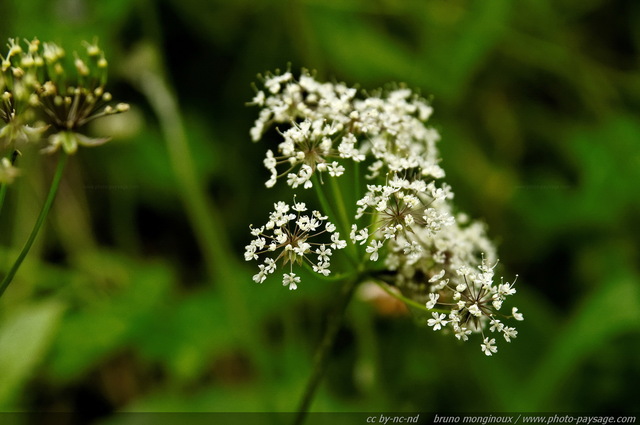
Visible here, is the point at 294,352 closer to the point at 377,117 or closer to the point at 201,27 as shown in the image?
the point at 377,117

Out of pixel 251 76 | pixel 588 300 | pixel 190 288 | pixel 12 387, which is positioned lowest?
pixel 190 288

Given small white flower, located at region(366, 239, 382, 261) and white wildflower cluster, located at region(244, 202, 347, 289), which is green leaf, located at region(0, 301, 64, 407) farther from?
small white flower, located at region(366, 239, 382, 261)

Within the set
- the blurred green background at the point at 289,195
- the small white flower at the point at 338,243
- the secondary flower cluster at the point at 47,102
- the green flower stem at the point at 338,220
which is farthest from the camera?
the blurred green background at the point at 289,195

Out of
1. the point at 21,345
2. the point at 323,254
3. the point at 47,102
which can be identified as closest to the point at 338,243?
the point at 323,254

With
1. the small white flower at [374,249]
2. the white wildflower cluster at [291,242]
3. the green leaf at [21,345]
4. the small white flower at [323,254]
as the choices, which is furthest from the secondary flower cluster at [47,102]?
the green leaf at [21,345]

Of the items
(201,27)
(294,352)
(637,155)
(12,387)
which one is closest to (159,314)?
(294,352)

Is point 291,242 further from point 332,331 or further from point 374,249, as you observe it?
point 332,331

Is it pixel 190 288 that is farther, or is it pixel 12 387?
pixel 190 288

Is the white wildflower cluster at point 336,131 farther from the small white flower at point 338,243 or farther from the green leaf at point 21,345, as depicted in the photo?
the green leaf at point 21,345
